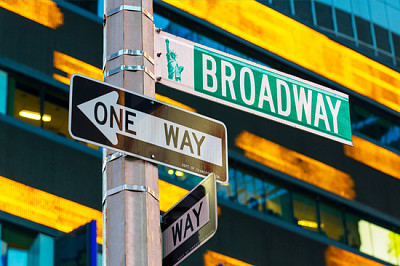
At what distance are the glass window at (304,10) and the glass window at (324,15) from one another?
30 centimetres

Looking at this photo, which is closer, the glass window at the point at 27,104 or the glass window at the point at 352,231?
the glass window at the point at 27,104

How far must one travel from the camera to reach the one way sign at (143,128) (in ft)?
15.0

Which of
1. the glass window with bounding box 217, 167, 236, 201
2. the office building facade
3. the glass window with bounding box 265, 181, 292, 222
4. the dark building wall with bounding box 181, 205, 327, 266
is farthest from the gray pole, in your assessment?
the glass window with bounding box 265, 181, 292, 222

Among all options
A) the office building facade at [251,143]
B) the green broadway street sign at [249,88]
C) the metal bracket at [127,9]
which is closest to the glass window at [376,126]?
the office building facade at [251,143]

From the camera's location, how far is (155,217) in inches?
179

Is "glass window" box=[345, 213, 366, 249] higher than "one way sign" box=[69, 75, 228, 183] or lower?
higher

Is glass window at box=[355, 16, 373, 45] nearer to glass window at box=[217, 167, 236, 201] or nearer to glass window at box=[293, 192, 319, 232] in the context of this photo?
glass window at box=[293, 192, 319, 232]

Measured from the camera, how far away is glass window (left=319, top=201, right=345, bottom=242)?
73.5 feet

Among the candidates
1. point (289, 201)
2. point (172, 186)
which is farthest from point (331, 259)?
point (172, 186)

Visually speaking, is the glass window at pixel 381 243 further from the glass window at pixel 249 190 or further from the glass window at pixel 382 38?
the glass window at pixel 382 38

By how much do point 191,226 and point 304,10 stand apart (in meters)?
20.5

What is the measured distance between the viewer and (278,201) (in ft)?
70.5

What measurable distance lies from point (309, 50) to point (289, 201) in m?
4.82

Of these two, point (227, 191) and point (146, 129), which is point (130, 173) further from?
point (227, 191)
